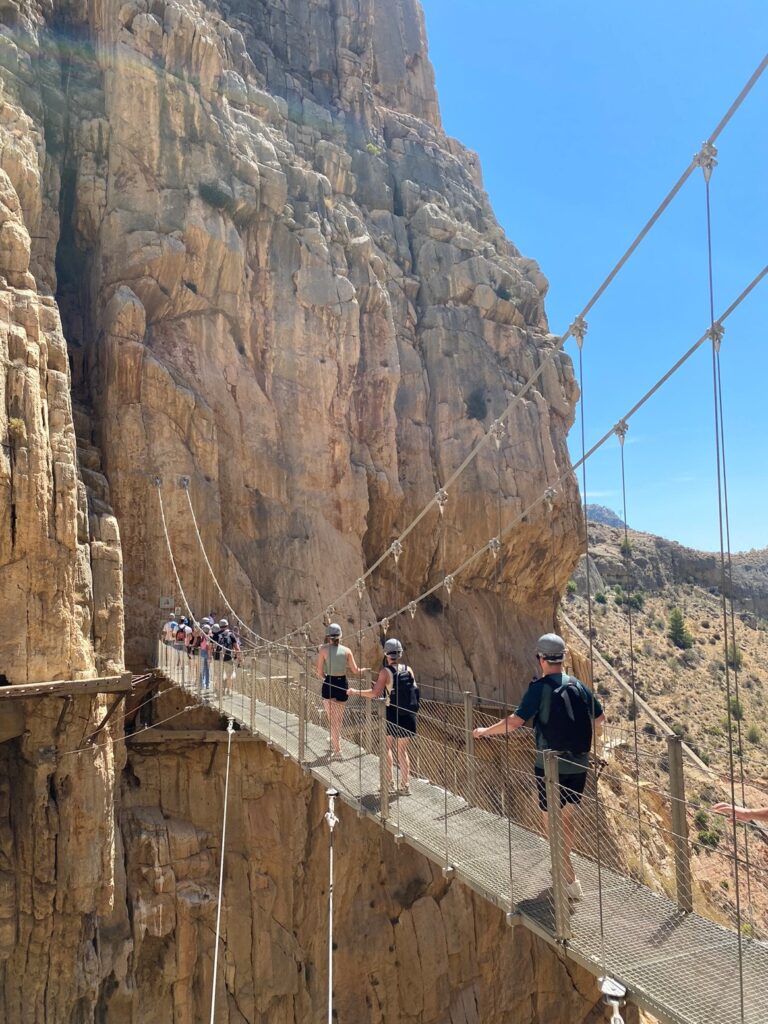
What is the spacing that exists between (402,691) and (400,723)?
210 millimetres

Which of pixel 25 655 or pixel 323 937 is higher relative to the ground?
pixel 25 655

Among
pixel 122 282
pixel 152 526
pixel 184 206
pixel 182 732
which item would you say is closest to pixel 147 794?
pixel 182 732

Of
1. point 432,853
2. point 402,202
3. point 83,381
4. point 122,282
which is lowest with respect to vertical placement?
point 432,853

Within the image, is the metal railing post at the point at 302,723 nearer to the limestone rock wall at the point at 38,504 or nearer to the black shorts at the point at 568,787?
the black shorts at the point at 568,787

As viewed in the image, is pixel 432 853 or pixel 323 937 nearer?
pixel 432 853

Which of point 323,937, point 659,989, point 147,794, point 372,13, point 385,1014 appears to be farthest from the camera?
point 372,13

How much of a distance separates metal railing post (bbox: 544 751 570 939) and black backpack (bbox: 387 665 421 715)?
1742mm

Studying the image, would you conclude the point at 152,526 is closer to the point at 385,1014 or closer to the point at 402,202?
the point at 385,1014

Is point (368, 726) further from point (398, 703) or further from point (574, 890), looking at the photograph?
point (574, 890)

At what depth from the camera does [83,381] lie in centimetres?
1188

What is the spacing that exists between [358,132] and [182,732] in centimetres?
1527

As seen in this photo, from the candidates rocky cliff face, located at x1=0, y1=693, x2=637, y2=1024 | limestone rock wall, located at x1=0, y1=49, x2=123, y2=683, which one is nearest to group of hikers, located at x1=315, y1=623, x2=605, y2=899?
limestone rock wall, located at x1=0, y1=49, x2=123, y2=683

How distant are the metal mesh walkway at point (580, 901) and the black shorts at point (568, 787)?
0.07 meters

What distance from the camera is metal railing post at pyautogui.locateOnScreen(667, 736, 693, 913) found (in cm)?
325
